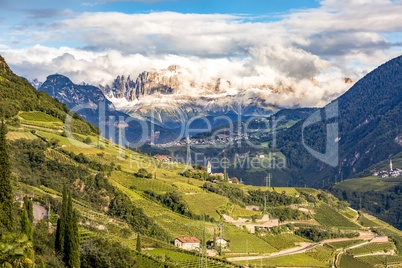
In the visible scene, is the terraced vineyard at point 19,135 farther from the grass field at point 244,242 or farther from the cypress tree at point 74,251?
the cypress tree at point 74,251

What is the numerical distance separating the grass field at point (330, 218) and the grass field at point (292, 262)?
99.7ft

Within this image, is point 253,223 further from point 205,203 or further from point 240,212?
point 205,203

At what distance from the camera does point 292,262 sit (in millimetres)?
87562

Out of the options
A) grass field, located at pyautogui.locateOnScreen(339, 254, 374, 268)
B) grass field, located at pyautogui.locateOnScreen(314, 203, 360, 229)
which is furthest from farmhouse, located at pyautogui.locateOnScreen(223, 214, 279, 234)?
grass field, located at pyautogui.locateOnScreen(314, 203, 360, 229)

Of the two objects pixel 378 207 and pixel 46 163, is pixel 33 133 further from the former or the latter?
pixel 378 207

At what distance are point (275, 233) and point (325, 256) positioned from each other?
39.6 feet

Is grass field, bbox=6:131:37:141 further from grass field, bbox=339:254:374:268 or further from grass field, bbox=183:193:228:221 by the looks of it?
grass field, bbox=339:254:374:268

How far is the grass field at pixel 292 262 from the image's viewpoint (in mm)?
83312

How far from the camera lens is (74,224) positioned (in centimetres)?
4459

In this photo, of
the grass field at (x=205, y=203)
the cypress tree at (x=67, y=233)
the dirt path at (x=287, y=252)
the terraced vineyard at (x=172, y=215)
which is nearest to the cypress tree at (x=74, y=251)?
the cypress tree at (x=67, y=233)

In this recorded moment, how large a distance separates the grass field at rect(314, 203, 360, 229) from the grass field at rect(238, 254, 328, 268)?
30.4 meters

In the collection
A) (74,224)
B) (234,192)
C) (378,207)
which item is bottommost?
(378,207)

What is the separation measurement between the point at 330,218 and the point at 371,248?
52.2 ft

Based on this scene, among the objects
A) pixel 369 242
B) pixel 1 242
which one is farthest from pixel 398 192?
pixel 1 242
